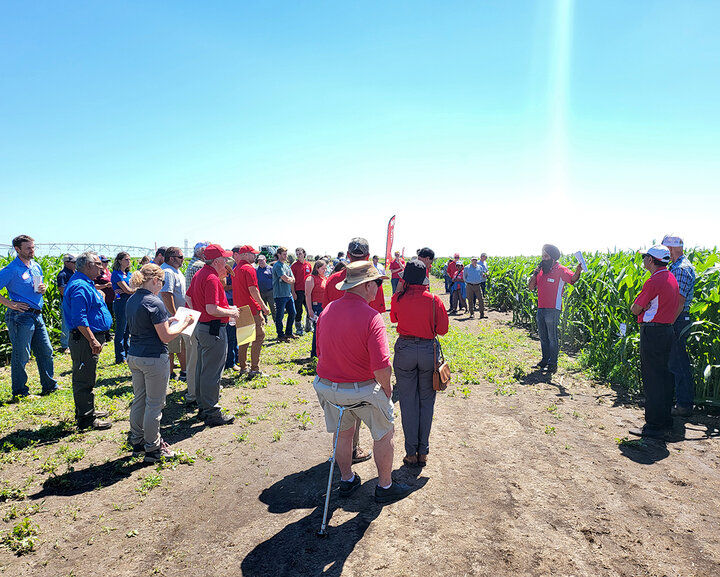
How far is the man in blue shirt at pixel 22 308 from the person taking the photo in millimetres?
6699

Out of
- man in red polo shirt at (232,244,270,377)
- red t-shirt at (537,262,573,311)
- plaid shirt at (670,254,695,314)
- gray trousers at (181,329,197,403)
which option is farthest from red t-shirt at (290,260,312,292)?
plaid shirt at (670,254,695,314)

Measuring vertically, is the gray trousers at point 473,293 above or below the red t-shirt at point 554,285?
below

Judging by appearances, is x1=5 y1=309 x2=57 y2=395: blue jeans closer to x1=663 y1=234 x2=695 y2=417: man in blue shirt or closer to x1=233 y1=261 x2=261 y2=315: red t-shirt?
x1=233 y1=261 x2=261 y2=315: red t-shirt

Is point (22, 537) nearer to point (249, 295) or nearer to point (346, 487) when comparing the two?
point (346, 487)

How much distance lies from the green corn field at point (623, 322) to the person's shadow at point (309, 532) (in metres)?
5.10

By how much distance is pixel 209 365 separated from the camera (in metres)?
5.79

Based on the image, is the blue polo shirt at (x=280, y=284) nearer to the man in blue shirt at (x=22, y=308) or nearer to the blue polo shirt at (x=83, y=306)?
the man in blue shirt at (x=22, y=308)

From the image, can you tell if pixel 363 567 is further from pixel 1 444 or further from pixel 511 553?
pixel 1 444

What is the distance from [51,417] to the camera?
19.9ft

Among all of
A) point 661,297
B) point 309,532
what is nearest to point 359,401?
point 309,532

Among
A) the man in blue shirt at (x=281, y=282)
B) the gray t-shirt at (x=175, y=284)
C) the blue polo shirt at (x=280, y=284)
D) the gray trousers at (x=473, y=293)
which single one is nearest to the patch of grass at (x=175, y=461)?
the gray t-shirt at (x=175, y=284)

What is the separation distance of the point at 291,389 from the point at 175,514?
3.69m

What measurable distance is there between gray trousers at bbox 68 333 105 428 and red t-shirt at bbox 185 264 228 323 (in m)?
1.30

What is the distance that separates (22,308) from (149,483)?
14.3ft
